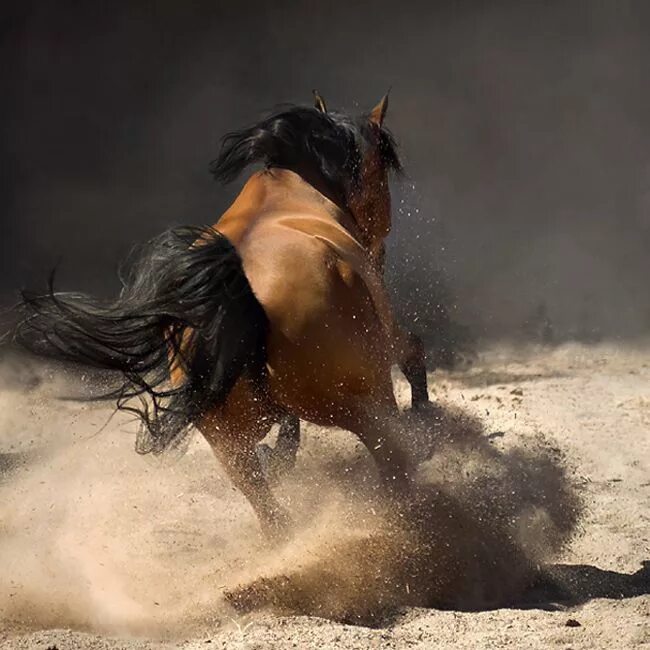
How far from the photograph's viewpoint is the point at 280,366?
3.65 metres

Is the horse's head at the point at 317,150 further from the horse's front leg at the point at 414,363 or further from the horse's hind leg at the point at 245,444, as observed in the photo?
the horse's hind leg at the point at 245,444

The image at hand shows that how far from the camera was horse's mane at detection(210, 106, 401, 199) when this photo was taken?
15.2ft

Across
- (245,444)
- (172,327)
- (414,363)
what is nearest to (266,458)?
(414,363)

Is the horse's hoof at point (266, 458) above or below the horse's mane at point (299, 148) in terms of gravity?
below

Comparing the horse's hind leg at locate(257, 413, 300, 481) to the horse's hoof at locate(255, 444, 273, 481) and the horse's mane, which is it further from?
the horse's mane

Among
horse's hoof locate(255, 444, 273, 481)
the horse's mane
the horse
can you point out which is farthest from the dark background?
the horse

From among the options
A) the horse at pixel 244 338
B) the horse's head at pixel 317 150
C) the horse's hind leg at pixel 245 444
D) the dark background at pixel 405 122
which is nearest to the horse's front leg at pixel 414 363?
the horse's head at pixel 317 150

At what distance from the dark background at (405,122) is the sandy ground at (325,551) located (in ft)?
9.07

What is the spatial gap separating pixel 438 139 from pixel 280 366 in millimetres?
5943

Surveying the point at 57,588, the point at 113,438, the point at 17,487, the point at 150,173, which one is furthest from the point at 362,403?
the point at 150,173

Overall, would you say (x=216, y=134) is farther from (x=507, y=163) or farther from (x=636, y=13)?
(x=636, y=13)

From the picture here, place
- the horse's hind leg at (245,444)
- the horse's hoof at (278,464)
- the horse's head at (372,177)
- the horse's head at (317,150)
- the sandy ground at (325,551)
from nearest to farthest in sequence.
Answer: the sandy ground at (325,551)
the horse's hind leg at (245,444)
the horse's head at (317,150)
the horse's hoof at (278,464)
the horse's head at (372,177)

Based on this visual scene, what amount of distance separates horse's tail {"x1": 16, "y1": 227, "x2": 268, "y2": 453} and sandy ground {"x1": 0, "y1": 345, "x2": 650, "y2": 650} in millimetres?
598

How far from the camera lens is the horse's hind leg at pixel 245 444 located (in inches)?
148
